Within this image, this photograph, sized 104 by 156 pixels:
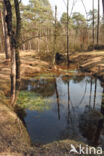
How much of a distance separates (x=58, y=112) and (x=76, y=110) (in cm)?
87

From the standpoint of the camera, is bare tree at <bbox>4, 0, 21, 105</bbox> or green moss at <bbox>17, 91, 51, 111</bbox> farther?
green moss at <bbox>17, 91, 51, 111</bbox>

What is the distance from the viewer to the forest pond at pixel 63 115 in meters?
3.96

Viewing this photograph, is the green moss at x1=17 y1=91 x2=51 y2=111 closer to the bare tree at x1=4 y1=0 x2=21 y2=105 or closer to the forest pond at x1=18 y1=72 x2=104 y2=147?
the forest pond at x1=18 y1=72 x2=104 y2=147

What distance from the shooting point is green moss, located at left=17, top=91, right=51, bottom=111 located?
5.92 m

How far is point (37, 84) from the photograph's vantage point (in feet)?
31.8

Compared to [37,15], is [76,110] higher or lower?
lower

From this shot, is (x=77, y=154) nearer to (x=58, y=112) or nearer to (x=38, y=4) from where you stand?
(x=58, y=112)

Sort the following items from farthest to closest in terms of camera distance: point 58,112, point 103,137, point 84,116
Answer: point 58,112 < point 84,116 < point 103,137

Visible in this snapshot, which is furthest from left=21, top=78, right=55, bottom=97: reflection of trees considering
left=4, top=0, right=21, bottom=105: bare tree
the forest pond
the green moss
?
left=4, top=0, right=21, bottom=105: bare tree

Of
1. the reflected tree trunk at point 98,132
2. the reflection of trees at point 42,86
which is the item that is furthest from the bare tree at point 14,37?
the reflected tree trunk at point 98,132

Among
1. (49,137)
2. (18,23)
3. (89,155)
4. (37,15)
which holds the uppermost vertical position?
(37,15)

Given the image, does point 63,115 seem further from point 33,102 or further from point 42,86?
point 42,86

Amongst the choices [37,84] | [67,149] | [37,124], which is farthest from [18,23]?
[37,84]

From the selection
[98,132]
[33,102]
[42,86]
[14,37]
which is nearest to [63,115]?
[98,132]
